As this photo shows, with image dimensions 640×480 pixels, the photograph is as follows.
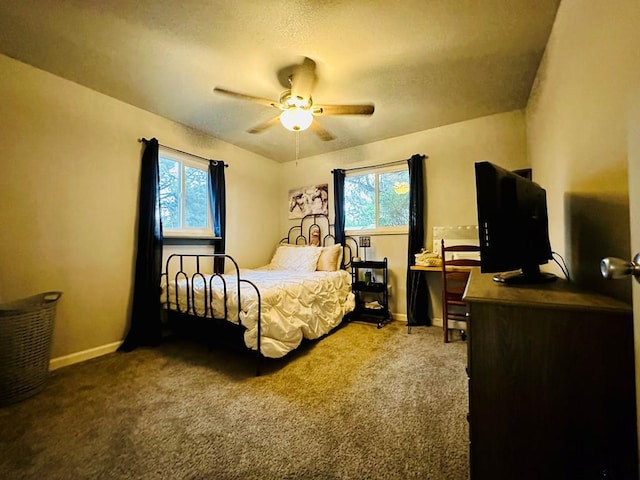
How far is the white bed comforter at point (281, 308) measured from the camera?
206 cm

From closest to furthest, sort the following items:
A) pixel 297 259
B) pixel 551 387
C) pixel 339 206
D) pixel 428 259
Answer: pixel 551 387 < pixel 428 259 < pixel 297 259 < pixel 339 206

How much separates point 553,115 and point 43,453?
11.5 ft

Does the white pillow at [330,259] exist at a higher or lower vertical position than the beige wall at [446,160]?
lower

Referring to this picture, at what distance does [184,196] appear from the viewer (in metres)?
3.23

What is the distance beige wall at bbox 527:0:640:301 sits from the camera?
920 millimetres

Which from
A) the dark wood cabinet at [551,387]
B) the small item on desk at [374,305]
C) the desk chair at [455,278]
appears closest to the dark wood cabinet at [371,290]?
the small item on desk at [374,305]

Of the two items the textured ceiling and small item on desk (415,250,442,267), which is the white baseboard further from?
small item on desk (415,250,442,267)

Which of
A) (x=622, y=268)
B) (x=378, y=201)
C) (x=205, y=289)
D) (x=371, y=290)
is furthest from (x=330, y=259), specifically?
(x=622, y=268)

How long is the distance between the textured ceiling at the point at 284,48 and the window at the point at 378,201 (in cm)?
97

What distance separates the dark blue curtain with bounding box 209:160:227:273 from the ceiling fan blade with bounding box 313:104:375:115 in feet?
5.66

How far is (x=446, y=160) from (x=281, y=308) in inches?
103

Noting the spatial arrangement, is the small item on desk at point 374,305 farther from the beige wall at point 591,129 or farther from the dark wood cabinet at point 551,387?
the dark wood cabinet at point 551,387

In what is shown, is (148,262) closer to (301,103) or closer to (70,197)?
(70,197)

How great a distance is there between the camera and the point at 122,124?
Answer: 2631 millimetres
